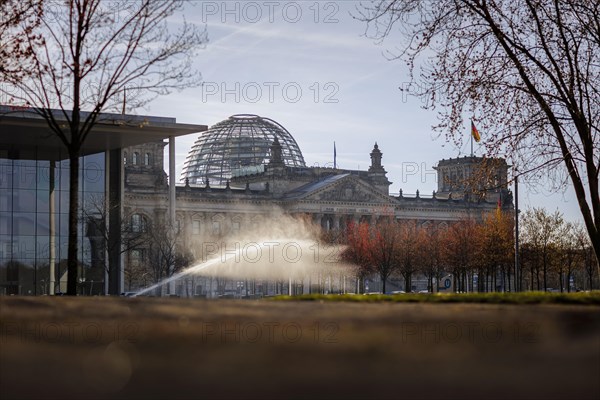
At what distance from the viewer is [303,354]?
8.37 m

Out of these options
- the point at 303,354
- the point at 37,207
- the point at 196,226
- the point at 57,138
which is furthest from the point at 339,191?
the point at 303,354

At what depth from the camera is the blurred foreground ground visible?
7238mm

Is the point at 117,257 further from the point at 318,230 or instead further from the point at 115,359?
the point at 318,230

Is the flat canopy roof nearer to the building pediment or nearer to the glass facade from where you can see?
the glass facade

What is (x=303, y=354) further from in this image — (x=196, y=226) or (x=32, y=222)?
(x=196, y=226)

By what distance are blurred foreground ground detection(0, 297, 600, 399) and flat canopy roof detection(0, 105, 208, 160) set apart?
53.5m

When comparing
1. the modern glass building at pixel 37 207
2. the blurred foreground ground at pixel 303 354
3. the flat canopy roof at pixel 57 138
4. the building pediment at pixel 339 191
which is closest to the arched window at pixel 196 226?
the building pediment at pixel 339 191

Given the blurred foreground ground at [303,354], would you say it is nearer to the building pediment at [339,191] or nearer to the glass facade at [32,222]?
the glass facade at [32,222]

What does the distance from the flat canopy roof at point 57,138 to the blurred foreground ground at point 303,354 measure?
53.5 meters

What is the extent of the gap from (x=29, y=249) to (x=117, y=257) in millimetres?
6770

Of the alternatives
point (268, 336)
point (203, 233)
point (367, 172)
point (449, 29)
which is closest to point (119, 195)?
point (449, 29)

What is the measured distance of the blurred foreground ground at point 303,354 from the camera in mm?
7238

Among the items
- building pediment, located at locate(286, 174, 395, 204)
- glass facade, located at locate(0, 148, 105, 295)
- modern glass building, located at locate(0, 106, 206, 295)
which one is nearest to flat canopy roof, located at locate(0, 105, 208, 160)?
modern glass building, located at locate(0, 106, 206, 295)

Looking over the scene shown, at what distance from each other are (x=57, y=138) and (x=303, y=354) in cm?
5898
